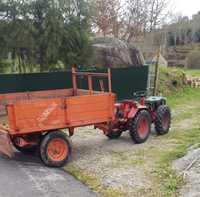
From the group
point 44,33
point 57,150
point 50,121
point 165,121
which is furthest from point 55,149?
point 44,33

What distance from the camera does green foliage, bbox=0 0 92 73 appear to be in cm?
1576

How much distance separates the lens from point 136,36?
86.6 ft

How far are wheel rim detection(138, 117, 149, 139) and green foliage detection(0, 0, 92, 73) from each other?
775cm

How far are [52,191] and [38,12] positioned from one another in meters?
11.4

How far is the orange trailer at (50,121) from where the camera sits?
6.97 m

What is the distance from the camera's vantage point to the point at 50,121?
7.34 metres

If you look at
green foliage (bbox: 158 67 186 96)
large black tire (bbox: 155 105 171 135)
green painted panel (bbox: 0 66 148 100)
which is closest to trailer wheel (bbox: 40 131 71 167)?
large black tire (bbox: 155 105 171 135)

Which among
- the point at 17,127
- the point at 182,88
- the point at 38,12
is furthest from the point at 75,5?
the point at 17,127

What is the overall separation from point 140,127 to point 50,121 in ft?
8.87

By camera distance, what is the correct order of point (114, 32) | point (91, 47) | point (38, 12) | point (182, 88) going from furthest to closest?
point (114, 32)
point (182, 88)
point (91, 47)
point (38, 12)

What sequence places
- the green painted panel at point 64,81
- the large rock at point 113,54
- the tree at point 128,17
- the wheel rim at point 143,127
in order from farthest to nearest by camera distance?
the tree at point 128,17, the large rock at point 113,54, the green painted panel at point 64,81, the wheel rim at point 143,127

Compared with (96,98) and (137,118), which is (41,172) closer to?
(96,98)

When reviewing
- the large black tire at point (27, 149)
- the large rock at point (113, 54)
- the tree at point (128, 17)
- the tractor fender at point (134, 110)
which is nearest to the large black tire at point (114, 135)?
the tractor fender at point (134, 110)

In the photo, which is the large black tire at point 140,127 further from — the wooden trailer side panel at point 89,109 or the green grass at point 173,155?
the wooden trailer side panel at point 89,109
